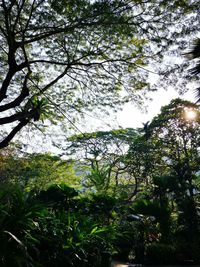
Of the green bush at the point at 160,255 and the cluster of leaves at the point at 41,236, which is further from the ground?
the green bush at the point at 160,255

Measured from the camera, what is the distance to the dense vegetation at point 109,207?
4.39 m

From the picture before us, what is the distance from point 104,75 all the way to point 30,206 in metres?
7.14

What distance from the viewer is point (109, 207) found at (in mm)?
10414

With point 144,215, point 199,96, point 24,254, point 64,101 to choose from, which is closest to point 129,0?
point 199,96

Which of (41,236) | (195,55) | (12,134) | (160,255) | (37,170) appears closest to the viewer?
(41,236)

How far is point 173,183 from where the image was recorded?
1546cm

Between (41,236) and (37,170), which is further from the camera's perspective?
(37,170)

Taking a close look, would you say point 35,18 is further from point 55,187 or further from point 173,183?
point 173,183

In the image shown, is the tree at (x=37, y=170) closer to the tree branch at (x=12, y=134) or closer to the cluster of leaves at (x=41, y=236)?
the tree branch at (x=12, y=134)

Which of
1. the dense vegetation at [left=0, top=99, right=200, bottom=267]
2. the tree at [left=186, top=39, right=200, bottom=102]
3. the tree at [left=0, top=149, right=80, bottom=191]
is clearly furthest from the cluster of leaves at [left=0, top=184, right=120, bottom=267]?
the tree at [left=0, top=149, right=80, bottom=191]

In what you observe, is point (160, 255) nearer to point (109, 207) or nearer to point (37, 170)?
point (109, 207)

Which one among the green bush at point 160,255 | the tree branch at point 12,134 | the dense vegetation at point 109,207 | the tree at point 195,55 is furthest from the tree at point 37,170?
the tree at point 195,55

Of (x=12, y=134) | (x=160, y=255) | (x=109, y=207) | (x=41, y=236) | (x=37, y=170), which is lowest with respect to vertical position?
(x=41, y=236)

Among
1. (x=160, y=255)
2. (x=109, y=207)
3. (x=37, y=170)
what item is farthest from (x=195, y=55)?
(x=37, y=170)
